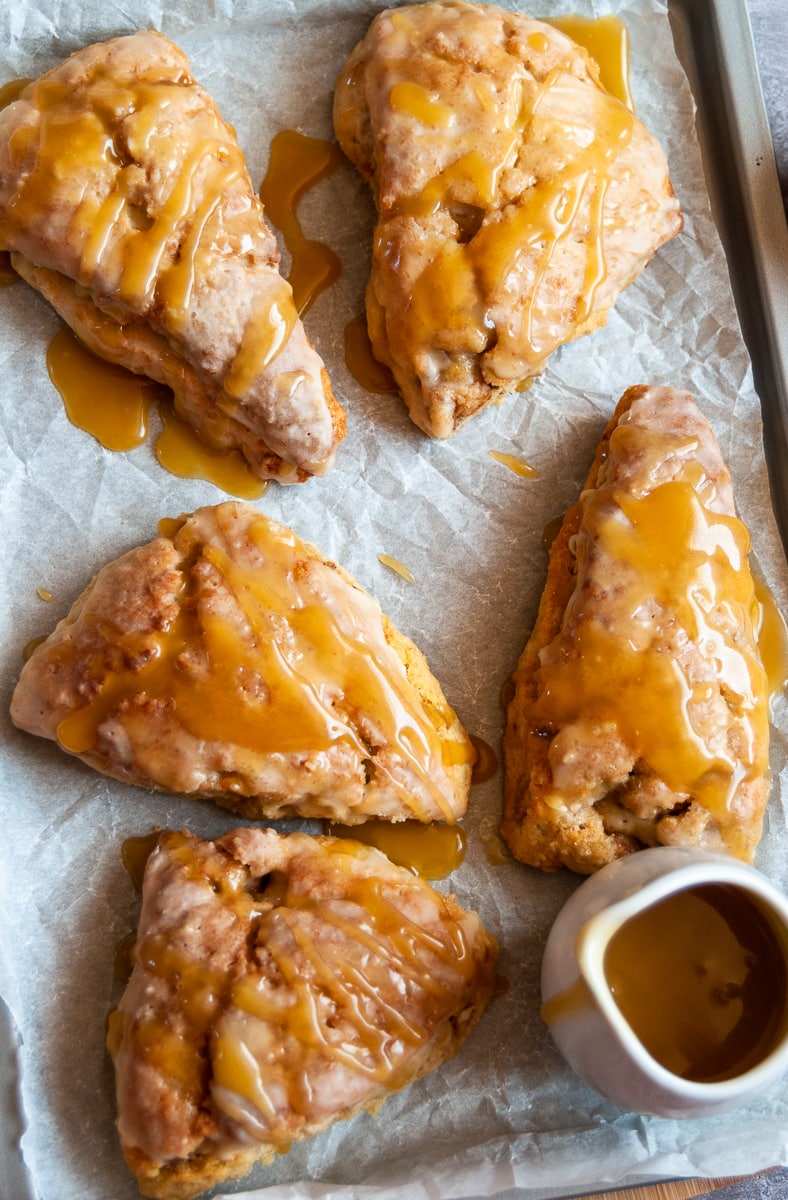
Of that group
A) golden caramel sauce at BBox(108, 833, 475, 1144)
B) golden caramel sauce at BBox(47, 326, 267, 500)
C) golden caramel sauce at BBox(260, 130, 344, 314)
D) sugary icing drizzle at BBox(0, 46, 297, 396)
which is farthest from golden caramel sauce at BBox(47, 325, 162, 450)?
golden caramel sauce at BBox(108, 833, 475, 1144)

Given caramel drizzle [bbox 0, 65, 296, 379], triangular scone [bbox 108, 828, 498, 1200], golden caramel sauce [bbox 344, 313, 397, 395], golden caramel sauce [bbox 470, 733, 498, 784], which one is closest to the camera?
triangular scone [bbox 108, 828, 498, 1200]

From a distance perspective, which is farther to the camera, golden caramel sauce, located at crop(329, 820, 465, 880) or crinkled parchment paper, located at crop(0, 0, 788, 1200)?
golden caramel sauce, located at crop(329, 820, 465, 880)

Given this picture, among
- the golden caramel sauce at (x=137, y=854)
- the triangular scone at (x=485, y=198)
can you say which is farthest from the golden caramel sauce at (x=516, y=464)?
the golden caramel sauce at (x=137, y=854)

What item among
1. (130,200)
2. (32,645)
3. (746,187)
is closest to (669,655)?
(746,187)

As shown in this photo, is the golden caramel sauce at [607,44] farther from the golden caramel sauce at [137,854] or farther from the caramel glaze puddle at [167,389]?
the golden caramel sauce at [137,854]

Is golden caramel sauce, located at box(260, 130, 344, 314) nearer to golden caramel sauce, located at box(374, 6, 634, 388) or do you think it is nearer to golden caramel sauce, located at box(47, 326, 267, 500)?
golden caramel sauce, located at box(374, 6, 634, 388)

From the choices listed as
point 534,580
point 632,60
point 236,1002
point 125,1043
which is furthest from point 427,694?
point 632,60
